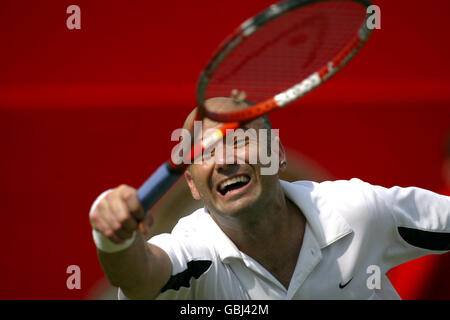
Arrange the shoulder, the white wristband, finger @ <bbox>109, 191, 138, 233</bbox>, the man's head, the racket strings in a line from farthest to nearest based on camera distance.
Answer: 1. the shoulder
2. the man's head
3. the racket strings
4. the white wristband
5. finger @ <bbox>109, 191, 138, 233</bbox>

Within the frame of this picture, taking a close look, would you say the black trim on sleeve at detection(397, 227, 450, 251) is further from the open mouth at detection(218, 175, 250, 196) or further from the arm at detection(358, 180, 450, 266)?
the open mouth at detection(218, 175, 250, 196)

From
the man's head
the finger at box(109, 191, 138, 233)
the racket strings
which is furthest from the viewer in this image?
the man's head

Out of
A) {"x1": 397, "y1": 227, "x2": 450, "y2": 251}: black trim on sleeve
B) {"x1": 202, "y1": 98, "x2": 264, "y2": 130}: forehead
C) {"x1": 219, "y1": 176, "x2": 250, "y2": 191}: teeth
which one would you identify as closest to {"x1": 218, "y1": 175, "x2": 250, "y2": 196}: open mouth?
{"x1": 219, "y1": 176, "x2": 250, "y2": 191}: teeth

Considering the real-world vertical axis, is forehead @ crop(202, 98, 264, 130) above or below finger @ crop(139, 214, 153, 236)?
above

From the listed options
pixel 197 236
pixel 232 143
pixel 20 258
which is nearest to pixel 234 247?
pixel 197 236

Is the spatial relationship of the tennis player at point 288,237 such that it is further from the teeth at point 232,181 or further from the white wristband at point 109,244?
the white wristband at point 109,244

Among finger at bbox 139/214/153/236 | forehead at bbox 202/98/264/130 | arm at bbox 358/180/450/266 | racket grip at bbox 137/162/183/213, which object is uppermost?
forehead at bbox 202/98/264/130

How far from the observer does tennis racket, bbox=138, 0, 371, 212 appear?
163 centimetres

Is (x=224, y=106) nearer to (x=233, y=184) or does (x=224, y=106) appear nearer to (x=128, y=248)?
(x=233, y=184)

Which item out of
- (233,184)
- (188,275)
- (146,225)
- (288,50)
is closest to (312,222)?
(233,184)

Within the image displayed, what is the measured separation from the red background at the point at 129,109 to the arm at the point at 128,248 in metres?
1.58

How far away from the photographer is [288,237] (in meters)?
2.03

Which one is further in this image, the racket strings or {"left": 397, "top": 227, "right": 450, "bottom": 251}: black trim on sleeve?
{"left": 397, "top": 227, "right": 450, "bottom": 251}: black trim on sleeve
